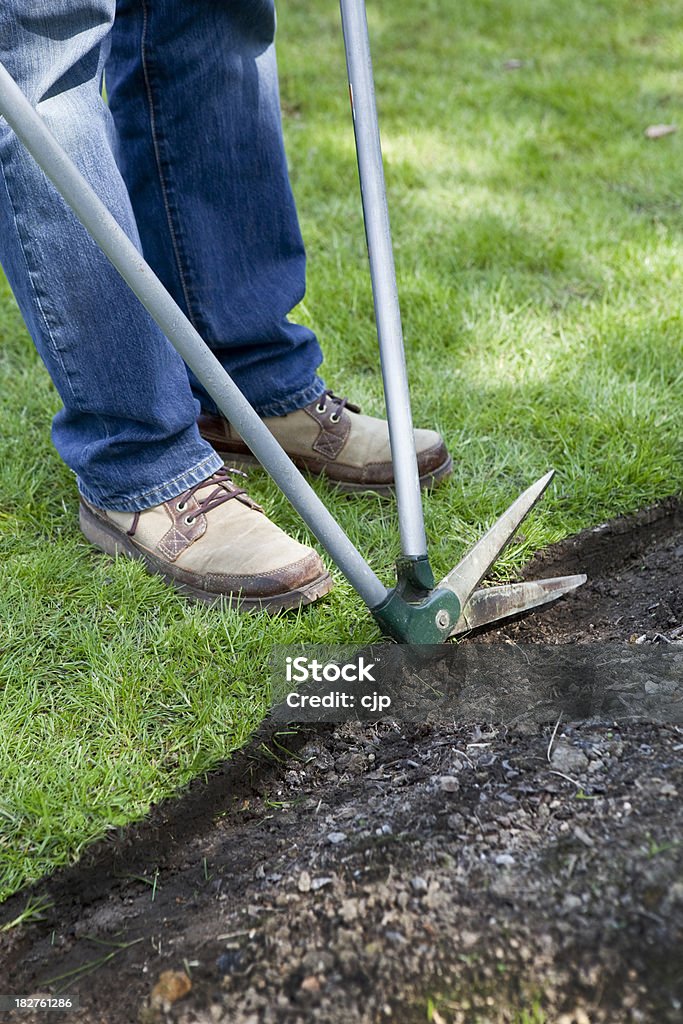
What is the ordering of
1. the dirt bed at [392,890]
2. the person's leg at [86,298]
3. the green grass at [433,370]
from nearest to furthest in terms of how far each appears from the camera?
the dirt bed at [392,890]
the person's leg at [86,298]
the green grass at [433,370]

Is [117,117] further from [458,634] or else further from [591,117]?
[591,117]

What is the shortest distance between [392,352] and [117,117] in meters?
0.86

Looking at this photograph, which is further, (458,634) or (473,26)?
(473,26)

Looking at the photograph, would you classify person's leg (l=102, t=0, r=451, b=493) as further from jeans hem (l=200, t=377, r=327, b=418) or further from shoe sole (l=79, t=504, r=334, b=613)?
shoe sole (l=79, t=504, r=334, b=613)

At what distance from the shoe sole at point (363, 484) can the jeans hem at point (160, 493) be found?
27 centimetres

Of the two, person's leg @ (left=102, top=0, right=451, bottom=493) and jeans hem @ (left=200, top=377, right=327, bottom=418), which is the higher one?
person's leg @ (left=102, top=0, right=451, bottom=493)

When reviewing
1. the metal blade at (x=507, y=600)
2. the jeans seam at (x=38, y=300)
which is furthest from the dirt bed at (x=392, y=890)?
the jeans seam at (x=38, y=300)

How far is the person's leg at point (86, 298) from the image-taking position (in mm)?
1543

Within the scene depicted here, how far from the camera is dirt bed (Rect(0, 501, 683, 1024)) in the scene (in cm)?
114

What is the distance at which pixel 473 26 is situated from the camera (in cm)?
525

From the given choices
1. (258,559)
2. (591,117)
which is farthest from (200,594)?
(591,117)

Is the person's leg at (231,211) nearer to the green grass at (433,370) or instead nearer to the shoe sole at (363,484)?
the shoe sole at (363,484)

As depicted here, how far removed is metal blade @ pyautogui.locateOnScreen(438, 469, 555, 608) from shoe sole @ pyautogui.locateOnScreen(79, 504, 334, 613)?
0.28 meters

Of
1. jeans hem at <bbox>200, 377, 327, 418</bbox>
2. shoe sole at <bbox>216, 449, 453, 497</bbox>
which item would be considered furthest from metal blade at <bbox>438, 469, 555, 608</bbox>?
jeans hem at <bbox>200, 377, 327, 418</bbox>
